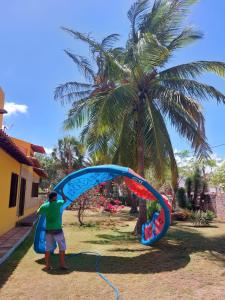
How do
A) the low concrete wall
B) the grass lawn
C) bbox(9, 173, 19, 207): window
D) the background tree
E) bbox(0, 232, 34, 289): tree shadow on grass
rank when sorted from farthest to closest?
the background tree < the low concrete wall < bbox(9, 173, 19, 207): window < bbox(0, 232, 34, 289): tree shadow on grass < the grass lawn

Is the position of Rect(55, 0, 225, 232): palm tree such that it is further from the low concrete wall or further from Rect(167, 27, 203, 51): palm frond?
the low concrete wall

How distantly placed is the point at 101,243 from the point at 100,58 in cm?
627

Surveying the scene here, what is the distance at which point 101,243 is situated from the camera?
422 inches

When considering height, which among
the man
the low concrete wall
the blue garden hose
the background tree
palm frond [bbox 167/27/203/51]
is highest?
palm frond [bbox 167/27/203/51]

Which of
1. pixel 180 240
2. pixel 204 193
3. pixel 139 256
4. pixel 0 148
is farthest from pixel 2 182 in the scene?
pixel 204 193

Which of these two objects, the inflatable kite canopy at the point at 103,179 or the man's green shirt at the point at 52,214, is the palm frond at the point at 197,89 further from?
the man's green shirt at the point at 52,214

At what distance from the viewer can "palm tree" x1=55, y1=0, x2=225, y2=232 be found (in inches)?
451

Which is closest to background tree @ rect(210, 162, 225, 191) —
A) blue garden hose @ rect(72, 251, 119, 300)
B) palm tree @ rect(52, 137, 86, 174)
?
palm tree @ rect(52, 137, 86, 174)

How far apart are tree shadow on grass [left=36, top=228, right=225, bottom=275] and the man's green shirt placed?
923 mm

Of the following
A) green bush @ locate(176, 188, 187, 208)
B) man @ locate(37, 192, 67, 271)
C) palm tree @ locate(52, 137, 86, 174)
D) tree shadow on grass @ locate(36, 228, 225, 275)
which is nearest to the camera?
man @ locate(37, 192, 67, 271)

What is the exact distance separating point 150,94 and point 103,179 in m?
3.97

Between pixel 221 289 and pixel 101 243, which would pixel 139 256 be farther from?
pixel 221 289

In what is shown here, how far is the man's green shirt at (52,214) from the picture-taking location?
288 inches

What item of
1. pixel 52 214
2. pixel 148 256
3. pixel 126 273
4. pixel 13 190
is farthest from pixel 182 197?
pixel 52 214
